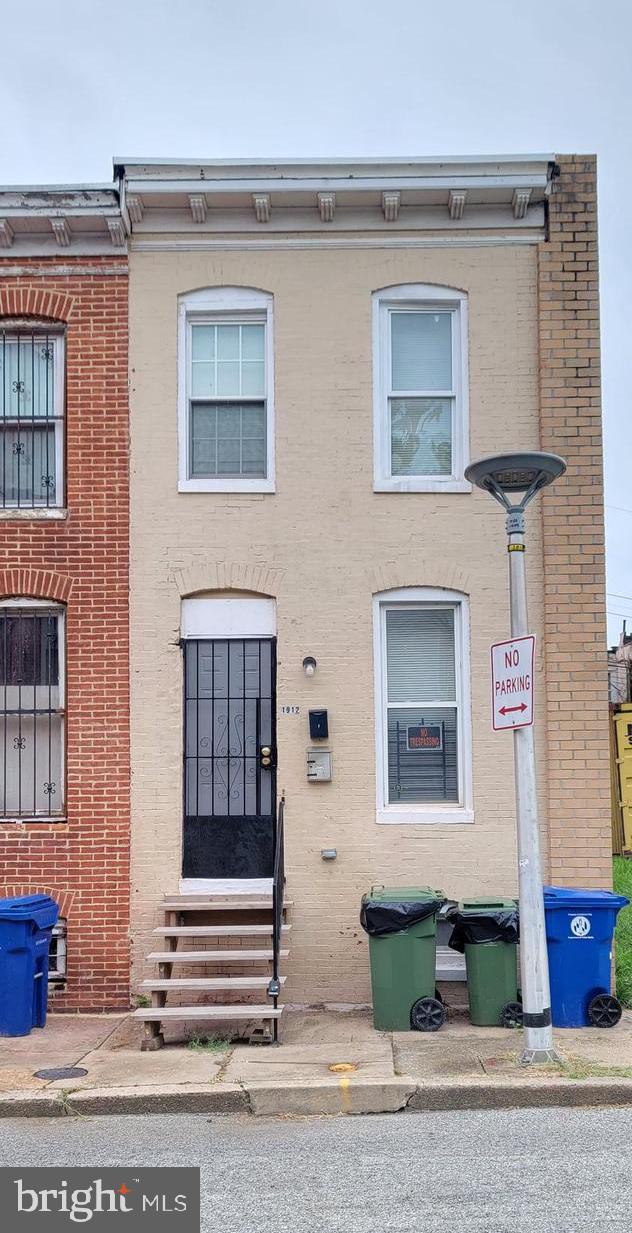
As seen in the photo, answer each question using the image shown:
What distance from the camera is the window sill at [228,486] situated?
10.5 metres

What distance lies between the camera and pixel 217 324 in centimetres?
1074

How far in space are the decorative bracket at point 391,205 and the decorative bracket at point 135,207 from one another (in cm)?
205

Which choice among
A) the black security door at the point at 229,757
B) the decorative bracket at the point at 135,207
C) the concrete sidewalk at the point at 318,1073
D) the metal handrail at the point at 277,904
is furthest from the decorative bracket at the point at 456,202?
the concrete sidewalk at the point at 318,1073

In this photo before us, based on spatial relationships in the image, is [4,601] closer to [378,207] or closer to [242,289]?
[242,289]

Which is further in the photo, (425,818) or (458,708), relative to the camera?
(458,708)

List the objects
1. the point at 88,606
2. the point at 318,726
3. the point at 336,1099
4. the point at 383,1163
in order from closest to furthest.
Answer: the point at 383,1163 → the point at 336,1099 → the point at 318,726 → the point at 88,606

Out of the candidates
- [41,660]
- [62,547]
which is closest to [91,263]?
[62,547]

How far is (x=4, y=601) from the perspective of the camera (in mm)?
10492

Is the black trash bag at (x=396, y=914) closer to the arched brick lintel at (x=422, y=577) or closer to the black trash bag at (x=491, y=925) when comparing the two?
the black trash bag at (x=491, y=925)

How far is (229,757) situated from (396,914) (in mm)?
2158

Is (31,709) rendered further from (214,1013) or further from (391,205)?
(391,205)

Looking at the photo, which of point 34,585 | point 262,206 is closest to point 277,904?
point 34,585

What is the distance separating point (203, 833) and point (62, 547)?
2678 millimetres

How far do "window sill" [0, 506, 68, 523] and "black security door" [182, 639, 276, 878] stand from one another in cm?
152
